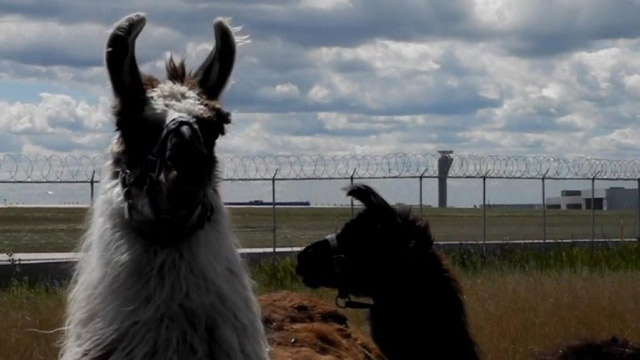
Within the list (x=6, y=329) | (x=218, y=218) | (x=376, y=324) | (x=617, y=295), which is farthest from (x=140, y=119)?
(x=617, y=295)

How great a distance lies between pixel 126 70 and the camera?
4.00 meters

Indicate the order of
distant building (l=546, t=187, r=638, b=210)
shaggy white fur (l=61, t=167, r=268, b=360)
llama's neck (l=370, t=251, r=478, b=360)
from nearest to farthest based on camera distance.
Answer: shaggy white fur (l=61, t=167, r=268, b=360) < llama's neck (l=370, t=251, r=478, b=360) < distant building (l=546, t=187, r=638, b=210)

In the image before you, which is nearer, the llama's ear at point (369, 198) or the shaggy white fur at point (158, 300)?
the shaggy white fur at point (158, 300)

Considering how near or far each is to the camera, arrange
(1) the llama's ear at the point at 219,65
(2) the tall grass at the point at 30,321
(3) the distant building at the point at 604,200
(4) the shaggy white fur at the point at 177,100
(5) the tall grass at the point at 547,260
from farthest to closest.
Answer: (3) the distant building at the point at 604,200
(5) the tall grass at the point at 547,260
(2) the tall grass at the point at 30,321
(1) the llama's ear at the point at 219,65
(4) the shaggy white fur at the point at 177,100

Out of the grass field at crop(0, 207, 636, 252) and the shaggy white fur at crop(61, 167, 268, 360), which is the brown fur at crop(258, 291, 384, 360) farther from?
the grass field at crop(0, 207, 636, 252)

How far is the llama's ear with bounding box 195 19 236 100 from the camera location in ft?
14.2

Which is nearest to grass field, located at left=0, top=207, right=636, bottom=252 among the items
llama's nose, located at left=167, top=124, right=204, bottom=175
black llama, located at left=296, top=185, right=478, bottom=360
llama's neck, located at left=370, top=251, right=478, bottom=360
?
black llama, located at left=296, top=185, right=478, bottom=360

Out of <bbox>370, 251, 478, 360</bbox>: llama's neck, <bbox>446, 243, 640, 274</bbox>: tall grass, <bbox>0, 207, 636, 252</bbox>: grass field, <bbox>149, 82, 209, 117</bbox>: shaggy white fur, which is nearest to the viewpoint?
<bbox>149, 82, 209, 117</bbox>: shaggy white fur

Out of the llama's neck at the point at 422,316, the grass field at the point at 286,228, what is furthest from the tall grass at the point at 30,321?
the grass field at the point at 286,228

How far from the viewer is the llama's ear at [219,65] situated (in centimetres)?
433

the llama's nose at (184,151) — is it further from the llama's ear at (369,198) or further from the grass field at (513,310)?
the grass field at (513,310)

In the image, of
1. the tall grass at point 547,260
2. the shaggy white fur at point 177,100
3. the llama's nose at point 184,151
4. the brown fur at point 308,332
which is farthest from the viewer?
the tall grass at point 547,260

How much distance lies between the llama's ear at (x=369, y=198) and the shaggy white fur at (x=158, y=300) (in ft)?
14.6

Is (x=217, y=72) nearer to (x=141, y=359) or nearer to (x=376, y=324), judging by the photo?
(x=141, y=359)
